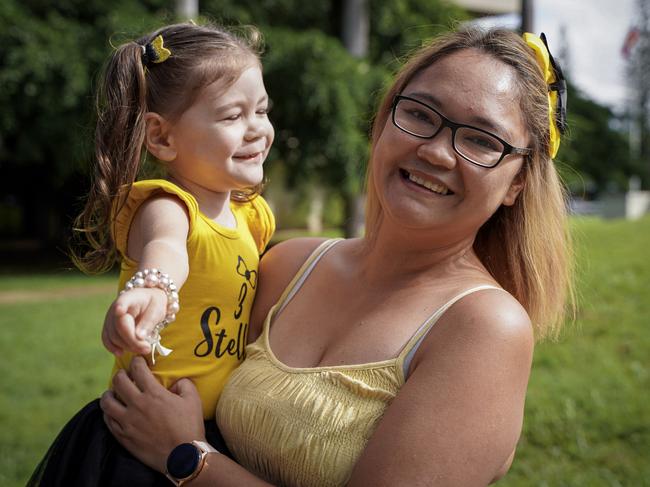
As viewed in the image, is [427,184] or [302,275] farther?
[302,275]

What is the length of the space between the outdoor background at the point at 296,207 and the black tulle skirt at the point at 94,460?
55 cm

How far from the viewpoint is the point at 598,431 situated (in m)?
4.54

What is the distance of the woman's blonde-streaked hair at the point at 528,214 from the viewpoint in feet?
6.03

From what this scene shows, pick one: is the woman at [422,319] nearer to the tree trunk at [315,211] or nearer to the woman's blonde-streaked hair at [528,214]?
the woman's blonde-streaked hair at [528,214]

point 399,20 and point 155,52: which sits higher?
point 155,52

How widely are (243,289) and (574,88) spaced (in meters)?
45.4

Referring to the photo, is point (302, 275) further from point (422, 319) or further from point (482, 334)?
point (482, 334)

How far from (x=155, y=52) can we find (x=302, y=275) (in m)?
0.74

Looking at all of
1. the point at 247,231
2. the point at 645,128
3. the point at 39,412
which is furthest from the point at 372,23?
the point at 645,128

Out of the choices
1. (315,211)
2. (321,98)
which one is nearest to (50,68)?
(321,98)

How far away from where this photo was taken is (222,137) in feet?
6.58

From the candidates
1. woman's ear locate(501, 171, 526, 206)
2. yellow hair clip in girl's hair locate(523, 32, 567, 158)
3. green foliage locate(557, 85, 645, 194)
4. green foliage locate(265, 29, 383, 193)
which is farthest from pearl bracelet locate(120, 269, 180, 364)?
green foliage locate(557, 85, 645, 194)

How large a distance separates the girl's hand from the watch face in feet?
1.42

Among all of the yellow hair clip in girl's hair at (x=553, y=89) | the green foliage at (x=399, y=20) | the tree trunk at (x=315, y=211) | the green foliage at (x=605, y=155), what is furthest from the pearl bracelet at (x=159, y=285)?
the green foliage at (x=605, y=155)
